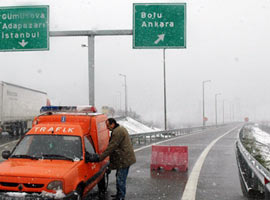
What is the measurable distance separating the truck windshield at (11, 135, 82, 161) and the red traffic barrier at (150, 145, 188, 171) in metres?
5.32

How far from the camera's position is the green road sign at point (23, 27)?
13578 mm

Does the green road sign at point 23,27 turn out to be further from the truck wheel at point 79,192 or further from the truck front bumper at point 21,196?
the truck front bumper at point 21,196

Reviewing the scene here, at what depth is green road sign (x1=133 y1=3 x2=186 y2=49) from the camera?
13297mm

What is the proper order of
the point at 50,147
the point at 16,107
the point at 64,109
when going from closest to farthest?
the point at 50,147
the point at 64,109
the point at 16,107

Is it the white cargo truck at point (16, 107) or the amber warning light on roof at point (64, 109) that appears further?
the white cargo truck at point (16, 107)

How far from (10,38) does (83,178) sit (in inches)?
373

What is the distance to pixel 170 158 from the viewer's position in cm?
1164

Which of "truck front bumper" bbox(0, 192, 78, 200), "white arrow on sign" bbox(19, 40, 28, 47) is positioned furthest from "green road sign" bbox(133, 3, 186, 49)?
"truck front bumper" bbox(0, 192, 78, 200)

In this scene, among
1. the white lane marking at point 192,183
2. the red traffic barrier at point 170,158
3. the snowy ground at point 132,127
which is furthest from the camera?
the snowy ground at point 132,127

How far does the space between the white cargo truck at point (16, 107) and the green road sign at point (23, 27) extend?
1176cm

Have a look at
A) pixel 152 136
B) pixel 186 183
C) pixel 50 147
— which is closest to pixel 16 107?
→ pixel 152 136

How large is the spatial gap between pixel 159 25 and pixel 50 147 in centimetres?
820

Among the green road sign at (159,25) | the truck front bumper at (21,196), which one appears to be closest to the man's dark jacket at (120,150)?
the truck front bumper at (21,196)

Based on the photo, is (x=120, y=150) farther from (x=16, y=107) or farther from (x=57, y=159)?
(x=16, y=107)
